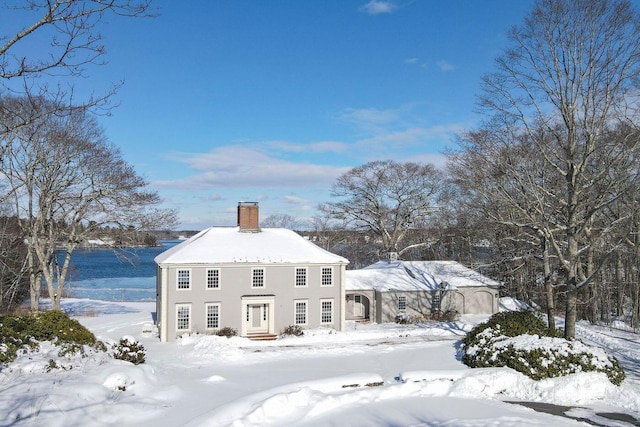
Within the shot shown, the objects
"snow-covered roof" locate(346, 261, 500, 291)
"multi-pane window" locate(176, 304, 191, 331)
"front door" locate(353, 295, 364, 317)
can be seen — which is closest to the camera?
"multi-pane window" locate(176, 304, 191, 331)

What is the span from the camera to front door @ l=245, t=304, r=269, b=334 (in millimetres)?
25672

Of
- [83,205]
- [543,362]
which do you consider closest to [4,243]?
[83,205]

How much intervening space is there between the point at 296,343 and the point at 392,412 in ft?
42.6

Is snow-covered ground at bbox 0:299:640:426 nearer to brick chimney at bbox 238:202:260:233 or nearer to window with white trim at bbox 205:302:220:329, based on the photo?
window with white trim at bbox 205:302:220:329

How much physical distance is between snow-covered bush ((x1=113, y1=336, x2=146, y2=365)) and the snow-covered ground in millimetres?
916

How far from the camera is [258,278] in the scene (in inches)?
1022

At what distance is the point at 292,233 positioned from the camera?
30422mm

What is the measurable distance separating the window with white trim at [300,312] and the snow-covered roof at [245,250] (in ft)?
7.68

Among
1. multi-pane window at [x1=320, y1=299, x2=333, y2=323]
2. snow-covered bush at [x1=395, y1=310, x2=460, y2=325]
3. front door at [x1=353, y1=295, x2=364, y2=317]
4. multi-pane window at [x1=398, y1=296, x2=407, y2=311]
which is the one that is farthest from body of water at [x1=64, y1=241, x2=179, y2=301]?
snow-covered bush at [x1=395, y1=310, x2=460, y2=325]

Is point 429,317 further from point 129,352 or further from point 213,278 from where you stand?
point 129,352

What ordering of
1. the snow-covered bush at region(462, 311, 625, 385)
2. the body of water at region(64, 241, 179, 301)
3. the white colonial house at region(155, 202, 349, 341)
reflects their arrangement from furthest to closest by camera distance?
the body of water at region(64, 241, 179, 301) → the white colonial house at region(155, 202, 349, 341) → the snow-covered bush at region(462, 311, 625, 385)

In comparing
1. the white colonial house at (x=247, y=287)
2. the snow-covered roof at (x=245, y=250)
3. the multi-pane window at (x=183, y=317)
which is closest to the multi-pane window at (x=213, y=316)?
the white colonial house at (x=247, y=287)

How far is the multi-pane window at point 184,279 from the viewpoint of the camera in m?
24.7

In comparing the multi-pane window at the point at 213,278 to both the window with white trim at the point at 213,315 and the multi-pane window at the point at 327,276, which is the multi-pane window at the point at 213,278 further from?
the multi-pane window at the point at 327,276
